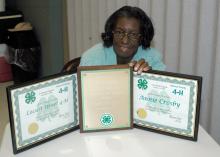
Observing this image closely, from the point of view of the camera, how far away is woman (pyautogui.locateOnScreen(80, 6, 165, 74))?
1.74m

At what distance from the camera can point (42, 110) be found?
137 cm

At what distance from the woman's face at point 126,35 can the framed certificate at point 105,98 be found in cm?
33

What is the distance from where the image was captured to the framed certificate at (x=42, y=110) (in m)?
1.29

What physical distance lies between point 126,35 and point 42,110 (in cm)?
57

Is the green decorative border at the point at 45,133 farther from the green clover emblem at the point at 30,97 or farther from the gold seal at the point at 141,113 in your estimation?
the gold seal at the point at 141,113

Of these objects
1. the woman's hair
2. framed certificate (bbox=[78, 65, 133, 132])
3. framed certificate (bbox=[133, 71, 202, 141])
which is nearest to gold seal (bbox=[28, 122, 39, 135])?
framed certificate (bbox=[78, 65, 133, 132])

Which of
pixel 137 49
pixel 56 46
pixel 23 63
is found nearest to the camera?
pixel 137 49

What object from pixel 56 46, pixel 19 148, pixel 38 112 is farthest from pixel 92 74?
pixel 56 46

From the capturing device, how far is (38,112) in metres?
1.36

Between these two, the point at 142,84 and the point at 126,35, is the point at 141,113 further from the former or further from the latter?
the point at 126,35

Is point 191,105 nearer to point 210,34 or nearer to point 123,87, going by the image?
point 123,87

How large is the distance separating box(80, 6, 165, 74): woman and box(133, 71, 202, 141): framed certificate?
25 centimetres

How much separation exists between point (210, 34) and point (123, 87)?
94 cm

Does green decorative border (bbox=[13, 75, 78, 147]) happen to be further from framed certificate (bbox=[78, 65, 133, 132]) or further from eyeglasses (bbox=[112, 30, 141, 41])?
eyeglasses (bbox=[112, 30, 141, 41])
